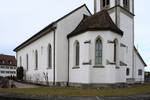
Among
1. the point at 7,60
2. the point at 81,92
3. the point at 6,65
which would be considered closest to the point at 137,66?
the point at 81,92

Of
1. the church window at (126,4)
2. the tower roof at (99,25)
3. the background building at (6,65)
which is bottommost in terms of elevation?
the background building at (6,65)

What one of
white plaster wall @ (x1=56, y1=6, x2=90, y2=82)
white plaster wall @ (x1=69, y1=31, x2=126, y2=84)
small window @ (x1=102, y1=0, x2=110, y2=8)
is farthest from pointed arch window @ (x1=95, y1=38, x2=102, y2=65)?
small window @ (x1=102, y1=0, x2=110, y2=8)

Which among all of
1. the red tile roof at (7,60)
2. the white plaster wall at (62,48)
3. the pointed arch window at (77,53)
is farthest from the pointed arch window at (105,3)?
the red tile roof at (7,60)

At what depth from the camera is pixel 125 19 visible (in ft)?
107

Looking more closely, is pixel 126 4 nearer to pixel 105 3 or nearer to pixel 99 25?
pixel 105 3

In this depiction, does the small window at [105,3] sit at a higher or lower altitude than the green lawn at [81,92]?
higher

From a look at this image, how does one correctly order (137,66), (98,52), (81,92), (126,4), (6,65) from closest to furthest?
(81,92) → (98,52) → (126,4) → (137,66) → (6,65)

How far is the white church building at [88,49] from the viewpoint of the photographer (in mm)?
25742

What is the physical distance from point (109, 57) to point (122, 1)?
10014 mm

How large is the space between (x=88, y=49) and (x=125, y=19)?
946cm

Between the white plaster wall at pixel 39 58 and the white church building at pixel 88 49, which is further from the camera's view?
the white plaster wall at pixel 39 58

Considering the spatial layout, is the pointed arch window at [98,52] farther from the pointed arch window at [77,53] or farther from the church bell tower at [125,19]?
the church bell tower at [125,19]

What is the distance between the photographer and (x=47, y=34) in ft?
104

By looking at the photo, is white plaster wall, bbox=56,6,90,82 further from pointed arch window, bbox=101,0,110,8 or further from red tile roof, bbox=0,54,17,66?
red tile roof, bbox=0,54,17,66
